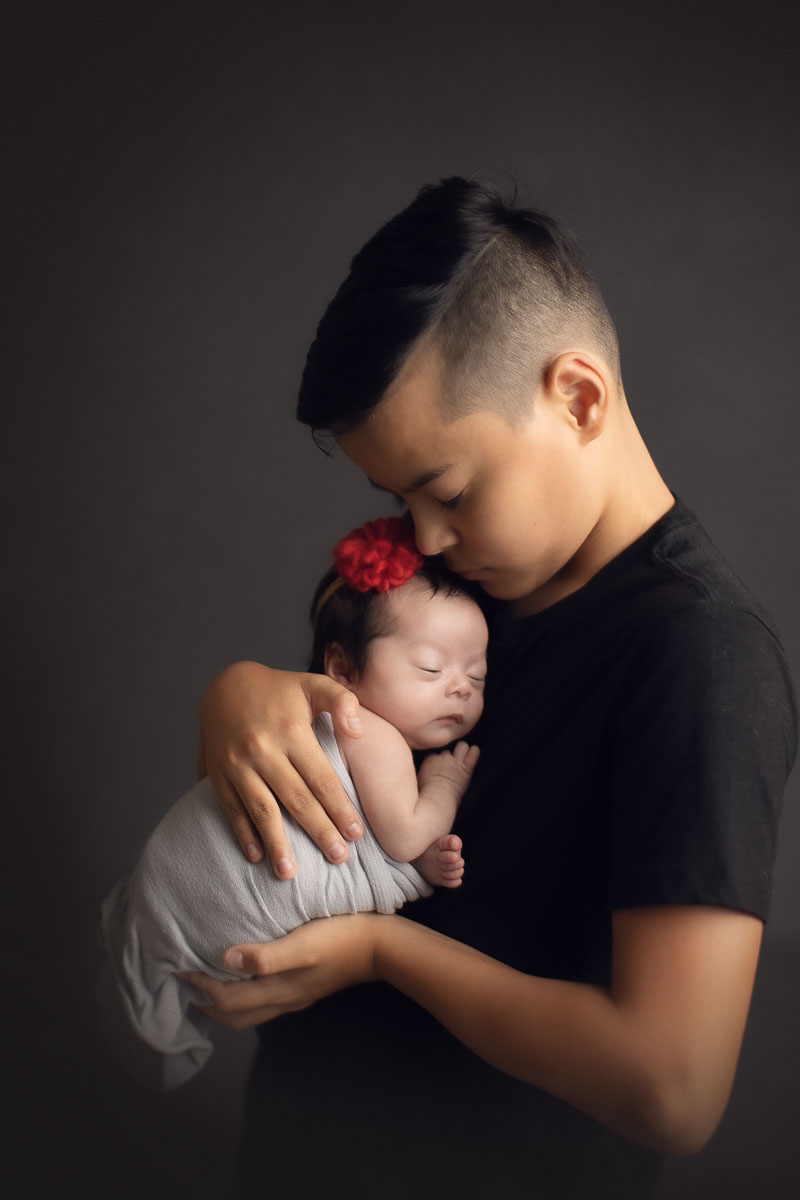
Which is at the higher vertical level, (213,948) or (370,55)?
(370,55)

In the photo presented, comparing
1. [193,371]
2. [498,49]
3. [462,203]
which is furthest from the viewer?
[193,371]

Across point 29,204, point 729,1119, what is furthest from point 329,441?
point 729,1119

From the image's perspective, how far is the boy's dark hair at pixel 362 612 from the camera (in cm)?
111

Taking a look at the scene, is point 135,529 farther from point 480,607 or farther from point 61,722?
point 480,607

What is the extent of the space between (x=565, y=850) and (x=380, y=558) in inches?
14.7

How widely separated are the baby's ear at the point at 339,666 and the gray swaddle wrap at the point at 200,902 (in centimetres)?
8

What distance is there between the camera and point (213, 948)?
1.04m

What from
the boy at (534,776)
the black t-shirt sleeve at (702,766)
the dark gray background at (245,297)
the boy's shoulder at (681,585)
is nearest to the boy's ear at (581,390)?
the boy at (534,776)

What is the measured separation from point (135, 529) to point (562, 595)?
0.98 meters

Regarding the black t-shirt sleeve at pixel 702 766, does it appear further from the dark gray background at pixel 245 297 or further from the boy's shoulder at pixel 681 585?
the dark gray background at pixel 245 297

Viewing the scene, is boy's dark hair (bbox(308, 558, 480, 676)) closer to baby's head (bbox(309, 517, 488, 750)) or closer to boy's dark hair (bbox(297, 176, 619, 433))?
baby's head (bbox(309, 517, 488, 750))

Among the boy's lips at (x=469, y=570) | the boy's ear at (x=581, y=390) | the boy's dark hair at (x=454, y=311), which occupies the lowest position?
the boy's lips at (x=469, y=570)

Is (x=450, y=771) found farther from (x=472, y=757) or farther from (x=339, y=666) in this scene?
(x=339, y=666)

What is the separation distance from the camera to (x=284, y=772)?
1.01 m
